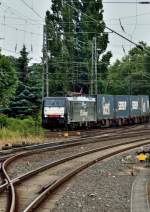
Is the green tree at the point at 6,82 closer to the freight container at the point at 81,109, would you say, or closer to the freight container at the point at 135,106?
the freight container at the point at 81,109

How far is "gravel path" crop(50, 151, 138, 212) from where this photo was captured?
11.3 meters

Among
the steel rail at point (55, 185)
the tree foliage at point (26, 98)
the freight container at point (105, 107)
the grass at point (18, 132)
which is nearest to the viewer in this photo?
the steel rail at point (55, 185)

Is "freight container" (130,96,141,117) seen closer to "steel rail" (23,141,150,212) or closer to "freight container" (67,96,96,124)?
"freight container" (67,96,96,124)

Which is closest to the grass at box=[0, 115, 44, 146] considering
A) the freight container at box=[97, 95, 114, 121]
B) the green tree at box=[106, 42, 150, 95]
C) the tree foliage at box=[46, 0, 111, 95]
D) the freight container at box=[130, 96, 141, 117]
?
the freight container at box=[97, 95, 114, 121]

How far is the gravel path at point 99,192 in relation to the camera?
37.1 feet

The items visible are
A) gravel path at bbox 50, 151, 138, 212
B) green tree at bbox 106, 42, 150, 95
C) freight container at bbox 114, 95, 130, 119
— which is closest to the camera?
gravel path at bbox 50, 151, 138, 212

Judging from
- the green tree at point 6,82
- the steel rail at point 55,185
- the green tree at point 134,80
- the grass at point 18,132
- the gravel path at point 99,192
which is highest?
the green tree at point 134,80

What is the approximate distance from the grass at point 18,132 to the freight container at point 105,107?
11.1 metres

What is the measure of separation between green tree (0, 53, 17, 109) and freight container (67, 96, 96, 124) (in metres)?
5.21

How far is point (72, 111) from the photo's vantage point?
143 feet

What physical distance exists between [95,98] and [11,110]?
22.8ft

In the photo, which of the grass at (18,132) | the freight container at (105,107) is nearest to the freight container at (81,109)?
the freight container at (105,107)

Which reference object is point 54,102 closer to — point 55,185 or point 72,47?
point 55,185

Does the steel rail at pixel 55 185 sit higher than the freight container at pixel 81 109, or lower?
lower
